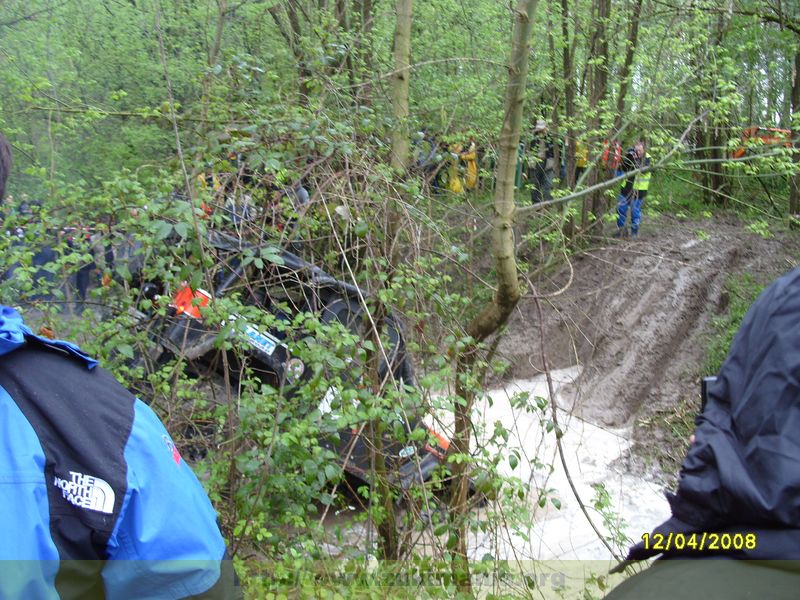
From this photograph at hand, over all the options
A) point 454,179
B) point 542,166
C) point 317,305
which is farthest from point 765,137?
point 317,305

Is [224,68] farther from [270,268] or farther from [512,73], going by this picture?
[512,73]

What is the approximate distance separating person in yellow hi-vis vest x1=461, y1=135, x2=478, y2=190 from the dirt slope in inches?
135

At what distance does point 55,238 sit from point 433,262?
2231mm

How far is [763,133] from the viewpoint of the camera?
8.46 meters

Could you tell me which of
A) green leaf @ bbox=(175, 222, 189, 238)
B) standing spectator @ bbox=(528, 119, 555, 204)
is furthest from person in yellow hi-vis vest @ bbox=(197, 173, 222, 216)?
standing spectator @ bbox=(528, 119, 555, 204)

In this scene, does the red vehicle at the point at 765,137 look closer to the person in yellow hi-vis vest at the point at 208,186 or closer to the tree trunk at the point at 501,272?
the tree trunk at the point at 501,272

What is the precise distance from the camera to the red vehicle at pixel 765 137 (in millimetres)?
7137

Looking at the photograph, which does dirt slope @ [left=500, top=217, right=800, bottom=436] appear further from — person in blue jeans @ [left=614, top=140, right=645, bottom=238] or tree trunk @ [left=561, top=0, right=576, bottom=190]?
tree trunk @ [left=561, top=0, right=576, bottom=190]

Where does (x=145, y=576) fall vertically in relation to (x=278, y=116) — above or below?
below

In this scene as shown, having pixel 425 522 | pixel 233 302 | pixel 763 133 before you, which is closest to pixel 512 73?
pixel 233 302

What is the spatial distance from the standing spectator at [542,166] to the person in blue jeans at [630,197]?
100 cm

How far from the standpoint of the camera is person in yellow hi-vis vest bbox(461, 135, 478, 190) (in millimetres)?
7039
